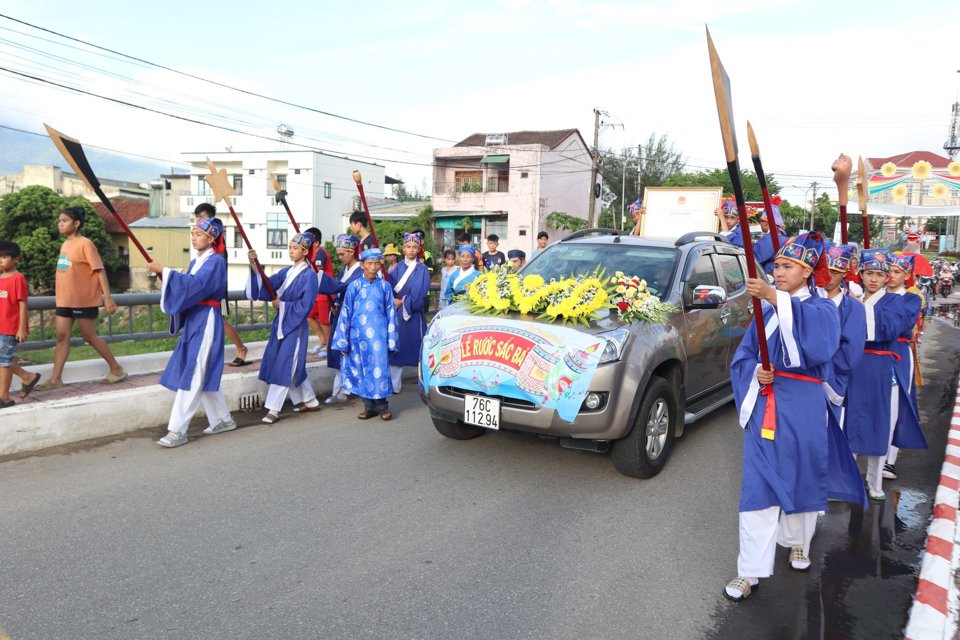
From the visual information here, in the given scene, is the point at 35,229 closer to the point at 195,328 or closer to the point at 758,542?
the point at 195,328

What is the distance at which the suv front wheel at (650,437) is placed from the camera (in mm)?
5055

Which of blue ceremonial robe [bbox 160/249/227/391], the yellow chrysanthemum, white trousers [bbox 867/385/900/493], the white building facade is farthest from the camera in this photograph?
the white building facade

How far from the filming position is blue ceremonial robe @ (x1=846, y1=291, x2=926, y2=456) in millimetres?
5148

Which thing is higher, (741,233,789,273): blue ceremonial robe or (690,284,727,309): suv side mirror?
(741,233,789,273): blue ceremonial robe

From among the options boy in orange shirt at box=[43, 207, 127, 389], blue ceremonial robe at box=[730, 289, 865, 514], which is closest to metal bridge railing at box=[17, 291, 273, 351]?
boy in orange shirt at box=[43, 207, 127, 389]

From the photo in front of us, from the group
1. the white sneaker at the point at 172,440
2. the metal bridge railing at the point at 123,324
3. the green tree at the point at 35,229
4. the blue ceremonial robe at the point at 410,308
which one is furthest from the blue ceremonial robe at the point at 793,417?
the green tree at the point at 35,229

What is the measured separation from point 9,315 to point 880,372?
286 inches

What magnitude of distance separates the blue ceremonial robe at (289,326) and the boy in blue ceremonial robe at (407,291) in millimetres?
1397

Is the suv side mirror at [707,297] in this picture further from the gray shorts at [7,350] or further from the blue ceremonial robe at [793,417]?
the gray shorts at [7,350]

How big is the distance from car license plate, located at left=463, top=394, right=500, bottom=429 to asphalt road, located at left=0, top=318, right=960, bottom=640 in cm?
47

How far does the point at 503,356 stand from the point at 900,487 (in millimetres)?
3493

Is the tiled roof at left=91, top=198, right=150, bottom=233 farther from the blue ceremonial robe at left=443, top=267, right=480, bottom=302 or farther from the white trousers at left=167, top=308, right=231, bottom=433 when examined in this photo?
the white trousers at left=167, top=308, right=231, bottom=433

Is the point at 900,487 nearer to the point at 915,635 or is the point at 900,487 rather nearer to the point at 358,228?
the point at 915,635

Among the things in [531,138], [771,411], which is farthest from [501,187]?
[771,411]
